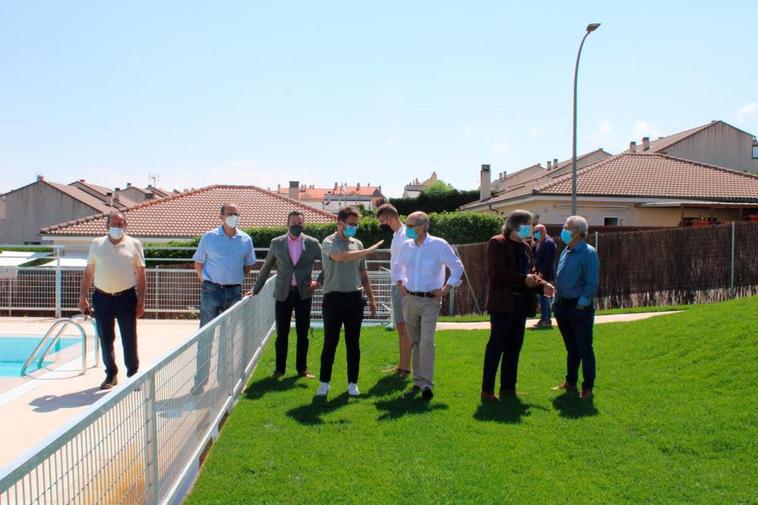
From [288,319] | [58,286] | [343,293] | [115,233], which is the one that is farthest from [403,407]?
[58,286]

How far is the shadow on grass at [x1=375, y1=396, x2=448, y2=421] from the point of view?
249 inches

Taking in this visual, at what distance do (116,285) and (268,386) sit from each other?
1.99 m

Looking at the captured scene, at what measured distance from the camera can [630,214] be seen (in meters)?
30.2

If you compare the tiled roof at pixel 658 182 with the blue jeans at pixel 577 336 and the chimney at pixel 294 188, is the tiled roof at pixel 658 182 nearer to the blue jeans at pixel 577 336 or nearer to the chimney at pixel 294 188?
the blue jeans at pixel 577 336

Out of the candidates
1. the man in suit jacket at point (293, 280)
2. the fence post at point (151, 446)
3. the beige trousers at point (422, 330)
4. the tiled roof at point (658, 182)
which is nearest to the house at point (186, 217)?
the tiled roof at point (658, 182)

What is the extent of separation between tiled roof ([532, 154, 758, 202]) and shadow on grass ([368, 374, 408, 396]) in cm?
2297

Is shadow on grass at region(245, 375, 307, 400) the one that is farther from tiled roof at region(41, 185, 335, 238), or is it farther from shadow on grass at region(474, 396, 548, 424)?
tiled roof at region(41, 185, 335, 238)

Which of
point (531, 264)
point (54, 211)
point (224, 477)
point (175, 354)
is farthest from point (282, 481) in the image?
point (54, 211)

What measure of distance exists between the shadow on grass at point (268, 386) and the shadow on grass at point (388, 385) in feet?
2.67

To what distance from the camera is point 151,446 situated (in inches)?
151

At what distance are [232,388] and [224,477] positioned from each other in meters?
2.16

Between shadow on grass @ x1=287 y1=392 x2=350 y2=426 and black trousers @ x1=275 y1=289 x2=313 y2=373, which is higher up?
black trousers @ x1=275 y1=289 x2=313 y2=373

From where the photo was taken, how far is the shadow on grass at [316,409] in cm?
612

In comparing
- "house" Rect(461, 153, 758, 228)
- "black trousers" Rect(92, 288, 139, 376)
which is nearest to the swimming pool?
"black trousers" Rect(92, 288, 139, 376)
